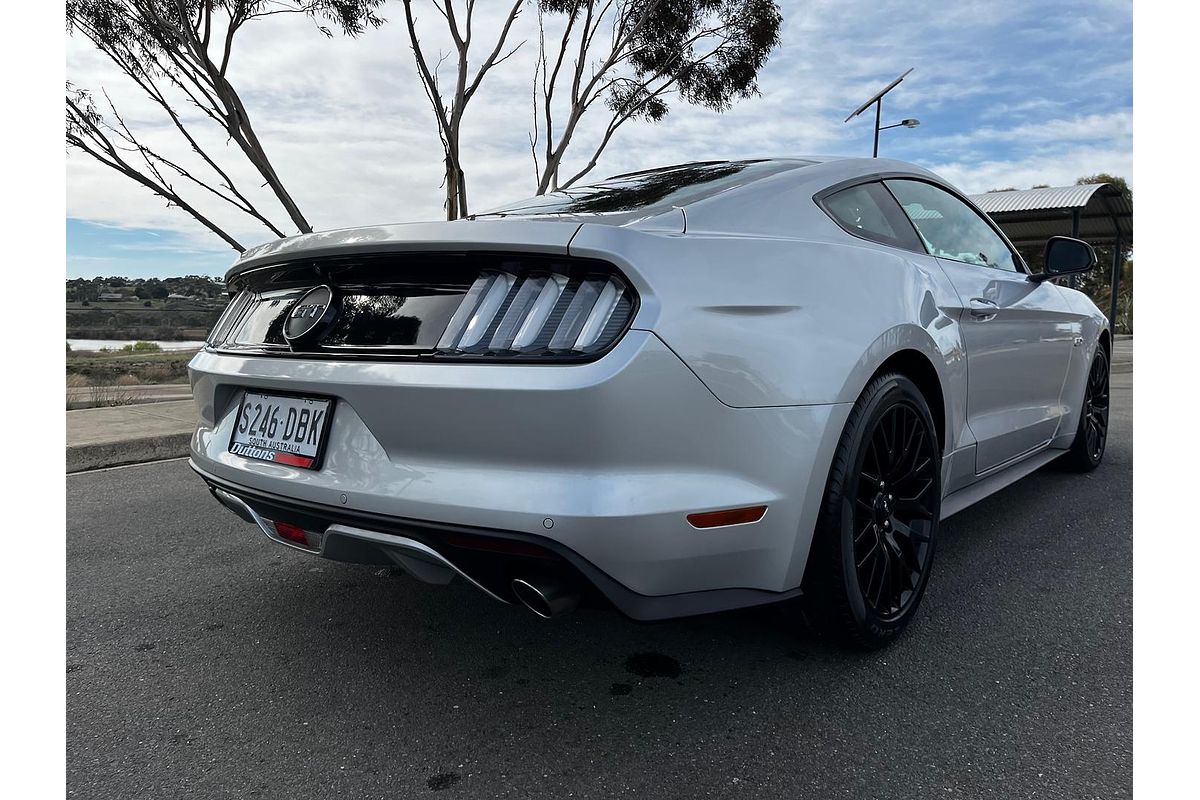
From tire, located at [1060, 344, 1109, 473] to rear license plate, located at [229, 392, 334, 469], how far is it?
397 centimetres

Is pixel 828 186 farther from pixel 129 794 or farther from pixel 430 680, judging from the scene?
pixel 129 794

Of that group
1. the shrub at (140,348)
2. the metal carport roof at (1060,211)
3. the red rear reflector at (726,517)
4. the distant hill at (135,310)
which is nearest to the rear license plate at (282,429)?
the red rear reflector at (726,517)

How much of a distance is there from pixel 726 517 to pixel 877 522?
0.72m

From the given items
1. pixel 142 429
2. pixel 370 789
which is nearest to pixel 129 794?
pixel 370 789

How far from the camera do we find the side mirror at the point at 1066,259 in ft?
11.8

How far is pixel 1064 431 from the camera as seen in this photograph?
409 cm

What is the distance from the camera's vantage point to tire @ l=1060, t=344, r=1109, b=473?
4574 mm

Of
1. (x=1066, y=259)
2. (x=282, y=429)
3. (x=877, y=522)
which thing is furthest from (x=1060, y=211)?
(x=282, y=429)

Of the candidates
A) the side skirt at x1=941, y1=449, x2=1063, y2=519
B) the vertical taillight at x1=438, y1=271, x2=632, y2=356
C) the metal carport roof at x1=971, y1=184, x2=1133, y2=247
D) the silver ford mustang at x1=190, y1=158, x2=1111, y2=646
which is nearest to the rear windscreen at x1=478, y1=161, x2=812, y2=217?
the silver ford mustang at x1=190, y1=158, x2=1111, y2=646

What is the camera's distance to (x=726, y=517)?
1884 mm

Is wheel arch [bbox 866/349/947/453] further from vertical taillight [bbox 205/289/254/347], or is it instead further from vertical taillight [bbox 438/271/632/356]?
vertical taillight [bbox 205/289/254/347]

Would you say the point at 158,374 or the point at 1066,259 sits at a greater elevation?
the point at 1066,259

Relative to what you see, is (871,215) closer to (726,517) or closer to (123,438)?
(726,517)

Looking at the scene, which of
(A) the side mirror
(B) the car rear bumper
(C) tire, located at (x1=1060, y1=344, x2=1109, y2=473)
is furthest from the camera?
(C) tire, located at (x1=1060, y1=344, x2=1109, y2=473)
